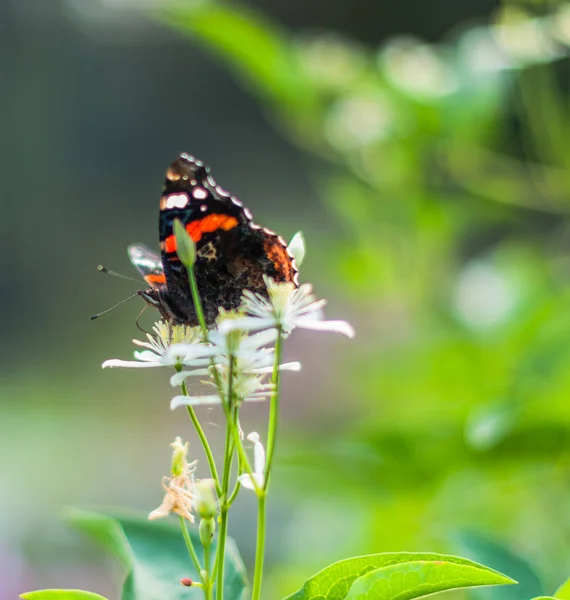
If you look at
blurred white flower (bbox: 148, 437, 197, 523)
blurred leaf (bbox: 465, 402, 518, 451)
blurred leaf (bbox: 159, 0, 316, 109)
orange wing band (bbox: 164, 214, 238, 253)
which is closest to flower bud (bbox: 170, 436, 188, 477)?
blurred white flower (bbox: 148, 437, 197, 523)

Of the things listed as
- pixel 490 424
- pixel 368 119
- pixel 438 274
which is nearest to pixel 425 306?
pixel 438 274

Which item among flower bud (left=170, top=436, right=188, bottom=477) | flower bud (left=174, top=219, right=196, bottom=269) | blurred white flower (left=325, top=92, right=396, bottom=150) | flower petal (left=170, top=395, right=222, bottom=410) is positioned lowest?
flower bud (left=170, top=436, right=188, bottom=477)

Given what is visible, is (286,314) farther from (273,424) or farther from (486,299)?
(486,299)

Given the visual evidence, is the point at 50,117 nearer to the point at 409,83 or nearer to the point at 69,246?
the point at 69,246

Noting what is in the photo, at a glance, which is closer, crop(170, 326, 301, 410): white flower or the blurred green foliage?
crop(170, 326, 301, 410): white flower

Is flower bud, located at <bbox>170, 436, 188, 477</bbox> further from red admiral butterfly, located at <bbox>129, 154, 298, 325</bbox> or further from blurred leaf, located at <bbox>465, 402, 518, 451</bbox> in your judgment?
blurred leaf, located at <bbox>465, 402, 518, 451</bbox>

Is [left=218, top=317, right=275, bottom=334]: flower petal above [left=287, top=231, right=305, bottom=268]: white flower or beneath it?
beneath

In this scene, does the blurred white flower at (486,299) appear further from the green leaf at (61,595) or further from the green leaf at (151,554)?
the green leaf at (61,595)
